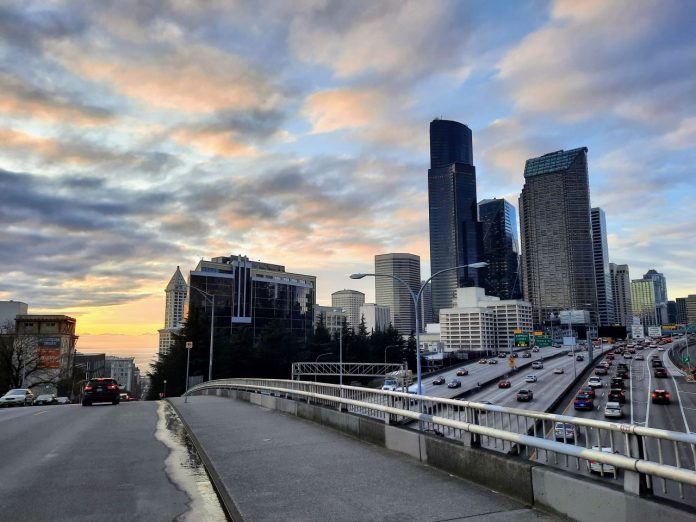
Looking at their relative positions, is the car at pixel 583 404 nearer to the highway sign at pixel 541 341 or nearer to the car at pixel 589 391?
the car at pixel 589 391

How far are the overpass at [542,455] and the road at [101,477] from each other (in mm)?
585

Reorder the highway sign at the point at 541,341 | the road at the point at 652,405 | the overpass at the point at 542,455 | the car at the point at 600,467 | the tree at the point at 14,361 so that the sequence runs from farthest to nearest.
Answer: the highway sign at the point at 541,341
the tree at the point at 14,361
the road at the point at 652,405
the car at the point at 600,467
the overpass at the point at 542,455

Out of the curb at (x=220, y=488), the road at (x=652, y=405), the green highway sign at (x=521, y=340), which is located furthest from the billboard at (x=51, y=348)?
the curb at (x=220, y=488)

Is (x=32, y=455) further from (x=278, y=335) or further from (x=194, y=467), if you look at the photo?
(x=278, y=335)

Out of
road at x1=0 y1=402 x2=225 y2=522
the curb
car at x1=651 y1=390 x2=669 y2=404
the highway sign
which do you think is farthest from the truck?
car at x1=651 y1=390 x2=669 y2=404

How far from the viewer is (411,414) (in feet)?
29.2

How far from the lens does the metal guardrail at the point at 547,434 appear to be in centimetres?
457

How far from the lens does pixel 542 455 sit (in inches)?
256

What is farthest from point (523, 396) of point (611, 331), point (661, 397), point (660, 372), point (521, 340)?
point (660, 372)

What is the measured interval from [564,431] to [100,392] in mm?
25569

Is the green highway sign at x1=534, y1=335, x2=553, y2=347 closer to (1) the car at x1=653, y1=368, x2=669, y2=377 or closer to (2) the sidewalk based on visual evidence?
(1) the car at x1=653, y1=368, x2=669, y2=377

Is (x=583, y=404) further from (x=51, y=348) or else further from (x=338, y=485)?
(x=51, y=348)

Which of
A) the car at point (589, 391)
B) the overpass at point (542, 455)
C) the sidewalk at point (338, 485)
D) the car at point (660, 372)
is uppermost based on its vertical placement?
the overpass at point (542, 455)

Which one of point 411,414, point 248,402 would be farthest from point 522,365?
point 411,414
